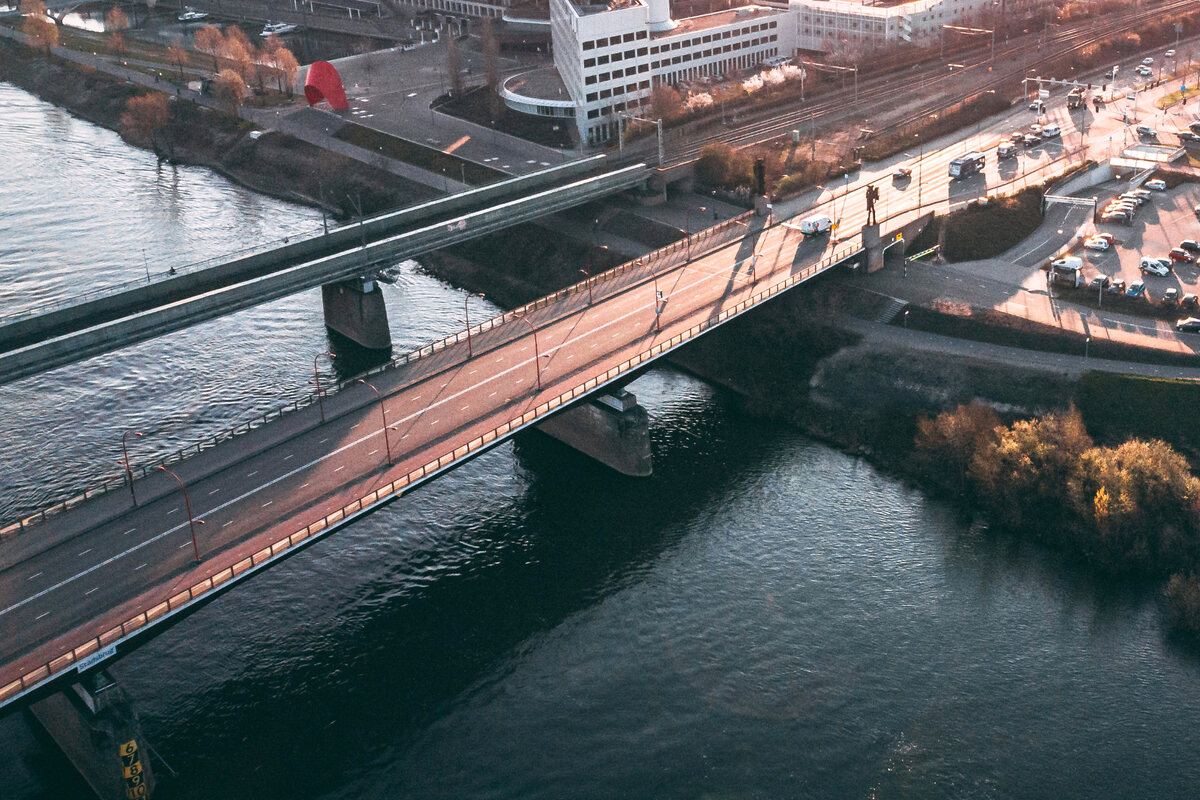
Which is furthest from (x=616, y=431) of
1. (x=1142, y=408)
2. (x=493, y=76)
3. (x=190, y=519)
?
(x=493, y=76)

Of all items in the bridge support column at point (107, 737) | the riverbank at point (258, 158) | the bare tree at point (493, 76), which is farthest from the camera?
the bare tree at point (493, 76)

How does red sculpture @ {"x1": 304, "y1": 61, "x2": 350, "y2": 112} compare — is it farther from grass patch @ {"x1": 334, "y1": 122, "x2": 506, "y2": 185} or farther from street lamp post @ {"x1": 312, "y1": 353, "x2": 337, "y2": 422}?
street lamp post @ {"x1": 312, "y1": 353, "x2": 337, "y2": 422}

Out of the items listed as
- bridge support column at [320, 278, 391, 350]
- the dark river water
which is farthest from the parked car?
bridge support column at [320, 278, 391, 350]

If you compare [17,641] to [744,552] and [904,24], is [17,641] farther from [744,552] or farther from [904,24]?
[904,24]

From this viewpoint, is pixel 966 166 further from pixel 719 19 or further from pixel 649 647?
pixel 649 647

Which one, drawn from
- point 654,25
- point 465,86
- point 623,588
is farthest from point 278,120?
point 623,588

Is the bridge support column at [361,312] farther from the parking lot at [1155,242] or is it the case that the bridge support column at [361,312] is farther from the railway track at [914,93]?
the parking lot at [1155,242]

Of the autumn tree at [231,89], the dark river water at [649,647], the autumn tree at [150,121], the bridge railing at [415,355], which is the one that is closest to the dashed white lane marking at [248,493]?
the bridge railing at [415,355]
